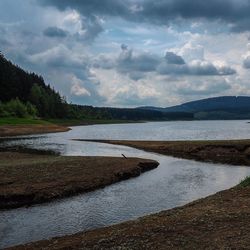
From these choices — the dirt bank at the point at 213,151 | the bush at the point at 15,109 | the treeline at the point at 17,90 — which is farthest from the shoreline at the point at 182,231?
the treeline at the point at 17,90

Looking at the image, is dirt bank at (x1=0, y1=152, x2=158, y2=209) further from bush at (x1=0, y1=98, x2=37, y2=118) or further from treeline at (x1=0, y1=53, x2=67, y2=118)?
treeline at (x1=0, y1=53, x2=67, y2=118)

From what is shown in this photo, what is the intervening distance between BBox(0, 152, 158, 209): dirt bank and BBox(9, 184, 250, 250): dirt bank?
11.1 m

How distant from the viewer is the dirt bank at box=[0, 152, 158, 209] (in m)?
31.8

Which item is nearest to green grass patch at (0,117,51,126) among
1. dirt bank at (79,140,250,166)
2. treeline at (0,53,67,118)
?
treeline at (0,53,67,118)

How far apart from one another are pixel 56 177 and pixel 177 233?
1983 centimetres

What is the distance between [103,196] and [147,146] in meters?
48.8

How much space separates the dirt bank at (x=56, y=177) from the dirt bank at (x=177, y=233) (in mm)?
11096

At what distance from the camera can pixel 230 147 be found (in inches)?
2645

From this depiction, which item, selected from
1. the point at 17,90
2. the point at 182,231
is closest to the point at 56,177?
the point at 182,231

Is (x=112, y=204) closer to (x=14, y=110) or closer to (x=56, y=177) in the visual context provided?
(x=56, y=177)

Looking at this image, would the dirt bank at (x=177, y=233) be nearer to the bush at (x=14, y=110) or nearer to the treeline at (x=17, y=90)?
the bush at (x=14, y=110)

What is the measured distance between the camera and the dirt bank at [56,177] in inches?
1254

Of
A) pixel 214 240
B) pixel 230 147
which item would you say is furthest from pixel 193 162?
pixel 214 240

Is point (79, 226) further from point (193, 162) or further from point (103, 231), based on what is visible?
point (193, 162)
